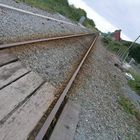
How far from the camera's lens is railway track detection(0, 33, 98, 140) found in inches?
123

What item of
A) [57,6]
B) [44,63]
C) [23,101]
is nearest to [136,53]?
[57,6]

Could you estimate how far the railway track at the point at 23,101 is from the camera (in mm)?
3117

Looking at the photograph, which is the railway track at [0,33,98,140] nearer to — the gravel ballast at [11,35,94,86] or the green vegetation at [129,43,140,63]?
the gravel ballast at [11,35,94,86]

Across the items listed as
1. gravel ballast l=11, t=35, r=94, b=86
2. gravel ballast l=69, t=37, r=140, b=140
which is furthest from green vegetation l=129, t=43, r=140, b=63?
gravel ballast l=11, t=35, r=94, b=86

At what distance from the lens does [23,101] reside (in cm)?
375

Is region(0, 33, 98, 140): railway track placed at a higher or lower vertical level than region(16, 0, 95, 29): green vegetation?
higher

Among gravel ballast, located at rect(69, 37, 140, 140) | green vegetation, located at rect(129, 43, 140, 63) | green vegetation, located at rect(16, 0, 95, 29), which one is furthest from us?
green vegetation, located at rect(129, 43, 140, 63)

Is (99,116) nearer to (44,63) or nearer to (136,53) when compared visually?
(44,63)

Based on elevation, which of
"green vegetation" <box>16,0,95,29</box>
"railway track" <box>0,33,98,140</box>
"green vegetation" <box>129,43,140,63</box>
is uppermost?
"railway track" <box>0,33,98,140</box>

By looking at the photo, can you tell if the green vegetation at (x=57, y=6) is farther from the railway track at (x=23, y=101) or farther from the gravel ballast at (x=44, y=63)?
the railway track at (x=23, y=101)

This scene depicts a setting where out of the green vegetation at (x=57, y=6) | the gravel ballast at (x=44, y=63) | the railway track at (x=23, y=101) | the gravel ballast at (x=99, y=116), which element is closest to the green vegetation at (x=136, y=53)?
the green vegetation at (x=57, y=6)

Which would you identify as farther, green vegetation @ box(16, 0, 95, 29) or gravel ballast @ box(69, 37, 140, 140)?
green vegetation @ box(16, 0, 95, 29)

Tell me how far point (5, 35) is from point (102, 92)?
2.90 m

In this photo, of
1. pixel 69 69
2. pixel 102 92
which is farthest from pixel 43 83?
pixel 102 92
